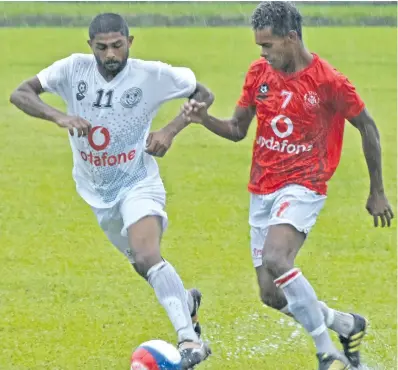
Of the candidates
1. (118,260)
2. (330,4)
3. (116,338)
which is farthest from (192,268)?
(330,4)

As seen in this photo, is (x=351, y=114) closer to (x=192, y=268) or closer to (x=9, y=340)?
(x=9, y=340)

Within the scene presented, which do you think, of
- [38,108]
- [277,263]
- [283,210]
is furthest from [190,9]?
[277,263]

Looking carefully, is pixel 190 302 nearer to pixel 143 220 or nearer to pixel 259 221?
pixel 259 221

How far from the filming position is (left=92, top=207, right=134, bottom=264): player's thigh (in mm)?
8078

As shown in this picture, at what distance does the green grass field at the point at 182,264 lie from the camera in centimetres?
852

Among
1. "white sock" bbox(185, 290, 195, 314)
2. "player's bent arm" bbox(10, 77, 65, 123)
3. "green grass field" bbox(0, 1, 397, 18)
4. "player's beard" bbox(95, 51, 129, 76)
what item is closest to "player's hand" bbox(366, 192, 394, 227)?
"white sock" bbox(185, 290, 195, 314)

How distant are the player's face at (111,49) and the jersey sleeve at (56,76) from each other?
0.26 meters

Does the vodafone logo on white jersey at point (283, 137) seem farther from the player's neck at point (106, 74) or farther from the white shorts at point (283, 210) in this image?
the player's neck at point (106, 74)

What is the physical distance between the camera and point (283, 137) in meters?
7.71

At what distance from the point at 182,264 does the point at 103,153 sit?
3.45 meters

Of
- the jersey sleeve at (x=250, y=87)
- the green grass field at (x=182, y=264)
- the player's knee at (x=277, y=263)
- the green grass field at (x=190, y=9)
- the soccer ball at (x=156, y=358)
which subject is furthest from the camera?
the green grass field at (x=190, y=9)

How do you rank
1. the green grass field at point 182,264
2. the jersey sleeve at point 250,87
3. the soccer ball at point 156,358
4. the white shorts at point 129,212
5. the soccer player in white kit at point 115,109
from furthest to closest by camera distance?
the green grass field at point 182,264 < the jersey sleeve at point 250,87 < the soccer player in white kit at point 115,109 < the white shorts at point 129,212 < the soccer ball at point 156,358

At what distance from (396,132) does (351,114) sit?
42.7 feet

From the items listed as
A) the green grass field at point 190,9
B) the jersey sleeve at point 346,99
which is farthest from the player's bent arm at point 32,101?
the green grass field at point 190,9
